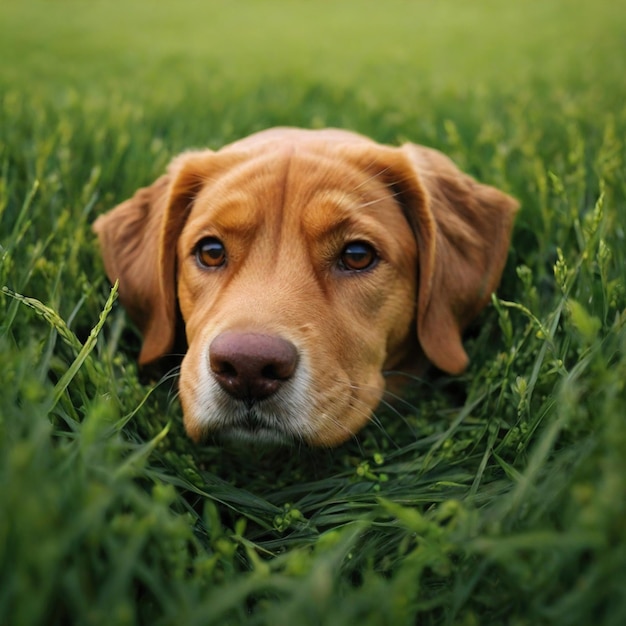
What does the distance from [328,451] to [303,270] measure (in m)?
0.84

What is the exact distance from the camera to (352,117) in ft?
22.0

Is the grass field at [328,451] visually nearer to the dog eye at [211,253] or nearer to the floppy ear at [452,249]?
the floppy ear at [452,249]

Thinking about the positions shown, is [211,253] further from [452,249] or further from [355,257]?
[452,249]

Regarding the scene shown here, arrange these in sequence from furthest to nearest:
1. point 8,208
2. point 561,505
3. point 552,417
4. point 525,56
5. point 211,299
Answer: point 525,56 → point 8,208 → point 211,299 → point 552,417 → point 561,505

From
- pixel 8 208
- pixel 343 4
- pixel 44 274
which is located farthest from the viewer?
pixel 343 4

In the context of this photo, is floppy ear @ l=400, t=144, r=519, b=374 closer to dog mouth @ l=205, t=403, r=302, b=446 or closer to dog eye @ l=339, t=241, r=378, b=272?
dog eye @ l=339, t=241, r=378, b=272

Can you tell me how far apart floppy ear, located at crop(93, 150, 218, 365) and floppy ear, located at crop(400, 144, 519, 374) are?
1173 millimetres

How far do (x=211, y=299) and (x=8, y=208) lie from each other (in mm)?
1450

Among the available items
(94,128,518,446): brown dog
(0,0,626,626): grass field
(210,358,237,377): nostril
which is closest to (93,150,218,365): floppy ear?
(94,128,518,446): brown dog

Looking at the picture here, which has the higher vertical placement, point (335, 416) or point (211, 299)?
point (211, 299)

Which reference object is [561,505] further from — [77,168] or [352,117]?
[352,117]

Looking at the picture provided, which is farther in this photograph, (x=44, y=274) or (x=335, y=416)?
(x=44, y=274)

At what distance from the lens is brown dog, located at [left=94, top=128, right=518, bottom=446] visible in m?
2.89

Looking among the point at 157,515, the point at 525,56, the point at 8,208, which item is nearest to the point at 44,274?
the point at 8,208
